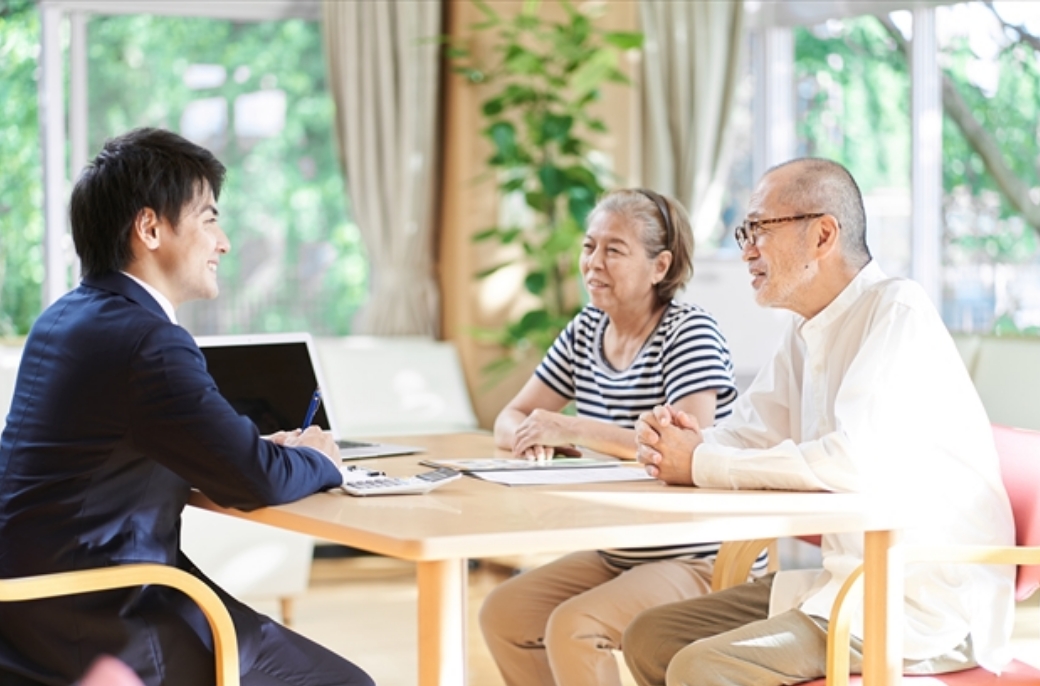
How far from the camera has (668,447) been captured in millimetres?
2326

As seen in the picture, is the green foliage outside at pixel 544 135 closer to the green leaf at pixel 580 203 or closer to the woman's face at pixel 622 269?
the green leaf at pixel 580 203

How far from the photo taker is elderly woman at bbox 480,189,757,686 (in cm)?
267

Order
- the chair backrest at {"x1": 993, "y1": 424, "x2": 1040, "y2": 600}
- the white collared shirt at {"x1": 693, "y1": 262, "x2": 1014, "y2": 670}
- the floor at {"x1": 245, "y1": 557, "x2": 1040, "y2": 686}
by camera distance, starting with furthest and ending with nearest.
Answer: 1. the floor at {"x1": 245, "y1": 557, "x2": 1040, "y2": 686}
2. the chair backrest at {"x1": 993, "y1": 424, "x2": 1040, "y2": 600}
3. the white collared shirt at {"x1": 693, "y1": 262, "x2": 1014, "y2": 670}

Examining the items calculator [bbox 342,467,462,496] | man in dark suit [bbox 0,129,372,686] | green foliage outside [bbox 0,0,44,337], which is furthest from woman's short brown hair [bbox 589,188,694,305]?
green foliage outside [bbox 0,0,44,337]

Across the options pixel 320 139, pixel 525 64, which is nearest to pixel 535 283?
pixel 525 64

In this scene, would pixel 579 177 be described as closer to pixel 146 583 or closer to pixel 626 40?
pixel 626 40

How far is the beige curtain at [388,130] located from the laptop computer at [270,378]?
10.8 ft

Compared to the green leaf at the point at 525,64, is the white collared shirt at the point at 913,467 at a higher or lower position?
lower

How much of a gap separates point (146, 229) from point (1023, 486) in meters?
1.53

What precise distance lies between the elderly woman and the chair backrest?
2.02 ft

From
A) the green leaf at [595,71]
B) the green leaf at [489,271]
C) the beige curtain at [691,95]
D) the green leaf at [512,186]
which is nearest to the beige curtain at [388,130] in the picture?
the green leaf at [489,271]

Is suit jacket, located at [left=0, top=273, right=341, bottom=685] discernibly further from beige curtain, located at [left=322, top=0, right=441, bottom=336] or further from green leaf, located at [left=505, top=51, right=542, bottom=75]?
beige curtain, located at [left=322, top=0, right=441, bottom=336]

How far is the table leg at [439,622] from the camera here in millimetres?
1845

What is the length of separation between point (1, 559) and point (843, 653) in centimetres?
130
